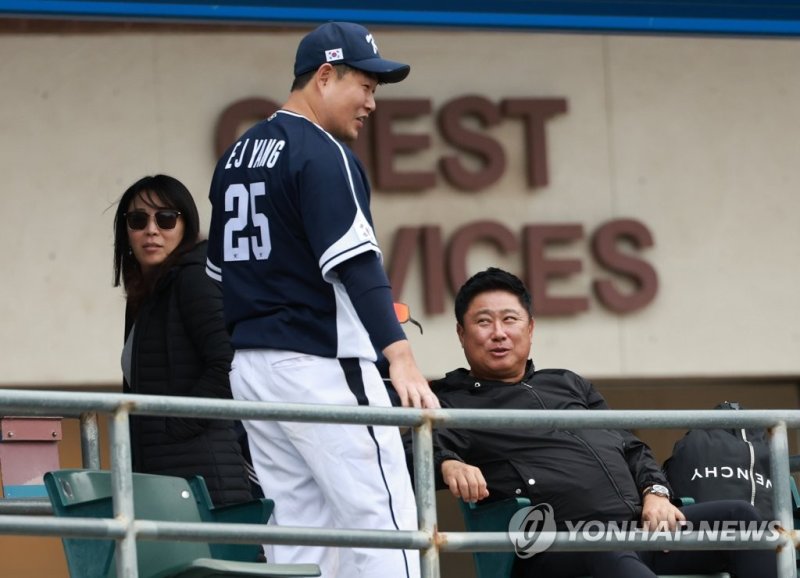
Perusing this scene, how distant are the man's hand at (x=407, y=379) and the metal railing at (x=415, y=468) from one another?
5.9 inches

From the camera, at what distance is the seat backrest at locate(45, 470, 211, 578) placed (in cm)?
436

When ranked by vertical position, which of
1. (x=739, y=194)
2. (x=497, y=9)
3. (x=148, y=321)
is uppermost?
(x=497, y=9)

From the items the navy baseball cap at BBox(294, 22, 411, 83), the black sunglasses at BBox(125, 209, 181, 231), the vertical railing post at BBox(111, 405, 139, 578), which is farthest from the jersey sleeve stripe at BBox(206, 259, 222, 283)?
the vertical railing post at BBox(111, 405, 139, 578)

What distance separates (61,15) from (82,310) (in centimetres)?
213

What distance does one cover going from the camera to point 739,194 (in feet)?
33.8

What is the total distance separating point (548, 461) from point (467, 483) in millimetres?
463

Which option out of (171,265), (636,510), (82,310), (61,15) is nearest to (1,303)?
(82,310)

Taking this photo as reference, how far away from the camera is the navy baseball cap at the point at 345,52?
492 centimetres

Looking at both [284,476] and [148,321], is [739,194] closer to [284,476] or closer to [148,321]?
[148,321]

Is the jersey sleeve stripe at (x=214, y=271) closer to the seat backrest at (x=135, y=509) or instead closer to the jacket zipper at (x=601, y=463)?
the seat backrest at (x=135, y=509)

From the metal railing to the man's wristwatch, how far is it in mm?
753

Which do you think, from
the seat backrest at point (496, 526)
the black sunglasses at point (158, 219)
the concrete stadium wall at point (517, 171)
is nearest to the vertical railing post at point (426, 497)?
the seat backrest at point (496, 526)

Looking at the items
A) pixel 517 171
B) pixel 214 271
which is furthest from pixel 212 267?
pixel 517 171

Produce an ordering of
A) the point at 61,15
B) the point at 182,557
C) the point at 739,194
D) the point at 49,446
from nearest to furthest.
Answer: the point at 182,557, the point at 49,446, the point at 61,15, the point at 739,194
